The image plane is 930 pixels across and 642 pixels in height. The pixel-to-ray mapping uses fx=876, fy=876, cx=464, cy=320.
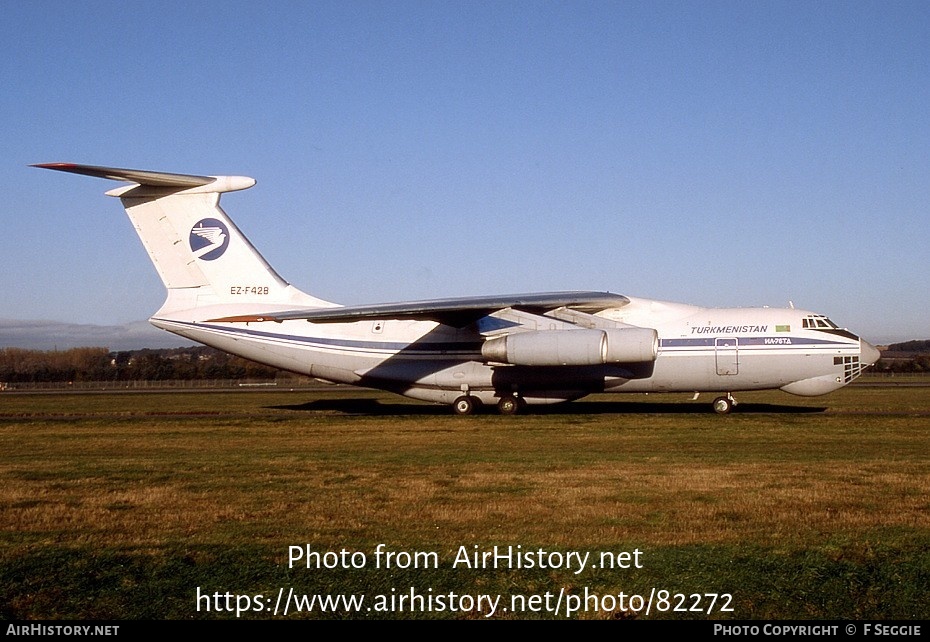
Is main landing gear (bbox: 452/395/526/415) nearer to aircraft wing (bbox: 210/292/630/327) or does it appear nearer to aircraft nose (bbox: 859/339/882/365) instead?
aircraft wing (bbox: 210/292/630/327)

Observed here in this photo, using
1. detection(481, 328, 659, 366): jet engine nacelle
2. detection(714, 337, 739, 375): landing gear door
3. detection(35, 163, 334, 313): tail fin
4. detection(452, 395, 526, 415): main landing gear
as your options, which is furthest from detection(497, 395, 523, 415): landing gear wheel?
detection(35, 163, 334, 313): tail fin

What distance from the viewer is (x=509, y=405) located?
70.5 feet

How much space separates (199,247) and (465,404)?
7.76 meters

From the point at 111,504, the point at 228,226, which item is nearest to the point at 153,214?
the point at 228,226

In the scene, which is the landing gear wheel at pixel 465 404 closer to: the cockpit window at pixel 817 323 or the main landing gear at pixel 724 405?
the main landing gear at pixel 724 405

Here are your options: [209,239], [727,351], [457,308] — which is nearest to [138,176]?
[209,239]

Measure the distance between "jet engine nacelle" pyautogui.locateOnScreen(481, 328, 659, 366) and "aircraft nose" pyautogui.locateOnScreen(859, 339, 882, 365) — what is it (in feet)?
15.1

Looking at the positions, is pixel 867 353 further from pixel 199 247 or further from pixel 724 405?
pixel 199 247

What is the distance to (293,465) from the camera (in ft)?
38.5

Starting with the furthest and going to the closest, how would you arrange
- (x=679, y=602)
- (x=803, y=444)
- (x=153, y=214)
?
1. (x=153, y=214)
2. (x=803, y=444)
3. (x=679, y=602)

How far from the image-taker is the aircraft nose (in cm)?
1967

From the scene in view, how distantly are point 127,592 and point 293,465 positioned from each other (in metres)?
6.34

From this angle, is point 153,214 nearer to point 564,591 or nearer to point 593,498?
point 593,498
